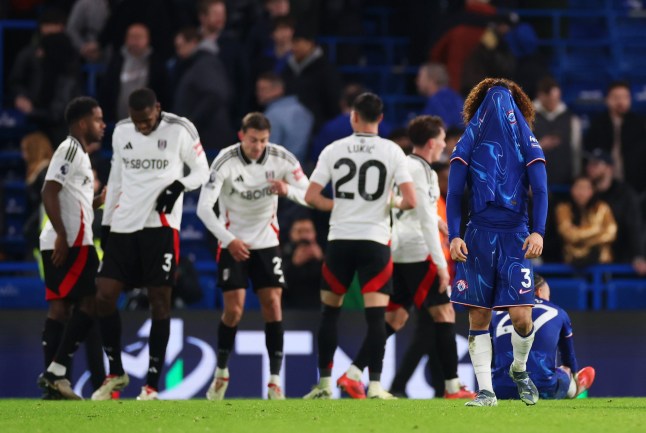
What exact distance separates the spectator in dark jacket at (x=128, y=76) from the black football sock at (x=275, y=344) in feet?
17.8

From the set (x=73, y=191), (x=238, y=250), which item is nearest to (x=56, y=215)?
(x=73, y=191)

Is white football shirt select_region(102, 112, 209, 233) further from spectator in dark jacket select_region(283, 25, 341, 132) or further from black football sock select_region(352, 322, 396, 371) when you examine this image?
spectator in dark jacket select_region(283, 25, 341, 132)

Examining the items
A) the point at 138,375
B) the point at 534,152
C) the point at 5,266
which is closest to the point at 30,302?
the point at 5,266

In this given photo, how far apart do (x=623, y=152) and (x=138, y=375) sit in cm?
660

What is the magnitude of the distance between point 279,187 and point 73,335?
2.06 m

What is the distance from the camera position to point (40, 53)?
17297 millimetres

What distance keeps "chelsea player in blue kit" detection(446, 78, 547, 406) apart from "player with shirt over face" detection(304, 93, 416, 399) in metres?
2.18

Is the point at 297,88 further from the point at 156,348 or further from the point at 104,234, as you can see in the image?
the point at 156,348

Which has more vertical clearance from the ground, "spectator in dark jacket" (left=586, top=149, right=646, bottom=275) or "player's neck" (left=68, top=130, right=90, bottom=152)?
"player's neck" (left=68, top=130, right=90, bottom=152)

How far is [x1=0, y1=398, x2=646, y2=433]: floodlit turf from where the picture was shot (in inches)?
315

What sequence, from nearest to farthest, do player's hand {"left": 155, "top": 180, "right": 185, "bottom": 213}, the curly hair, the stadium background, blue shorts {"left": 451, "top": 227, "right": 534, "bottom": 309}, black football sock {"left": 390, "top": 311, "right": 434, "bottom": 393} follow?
blue shorts {"left": 451, "top": 227, "right": 534, "bottom": 309}, the curly hair, player's hand {"left": 155, "top": 180, "right": 185, "bottom": 213}, black football sock {"left": 390, "top": 311, "right": 434, "bottom": 393}, the stadium background

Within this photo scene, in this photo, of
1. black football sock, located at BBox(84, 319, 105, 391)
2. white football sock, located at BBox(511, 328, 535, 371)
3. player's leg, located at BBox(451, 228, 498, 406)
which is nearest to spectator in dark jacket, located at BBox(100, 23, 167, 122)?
black football sock, located at BBox(84, 319, 105, 391)

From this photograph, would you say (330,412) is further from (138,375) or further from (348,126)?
(348,126)

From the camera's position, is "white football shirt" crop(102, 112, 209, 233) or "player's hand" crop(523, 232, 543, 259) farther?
"white football shirt" crop(102, 112, 209, 233)
